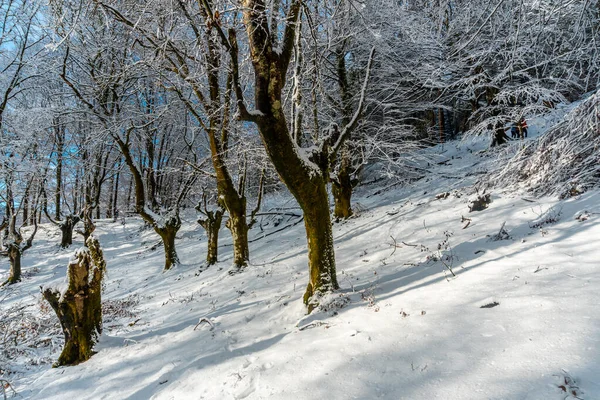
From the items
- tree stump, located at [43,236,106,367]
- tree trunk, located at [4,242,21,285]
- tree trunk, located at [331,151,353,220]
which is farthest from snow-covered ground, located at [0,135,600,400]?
tree trunk, located at [4,242,21,285]

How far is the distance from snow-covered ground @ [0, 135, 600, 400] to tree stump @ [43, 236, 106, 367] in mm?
218

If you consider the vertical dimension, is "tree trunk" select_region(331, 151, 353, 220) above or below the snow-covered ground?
above

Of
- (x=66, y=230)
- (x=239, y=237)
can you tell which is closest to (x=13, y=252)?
(x=66, y=230)

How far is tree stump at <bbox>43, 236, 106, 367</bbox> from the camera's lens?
14.4ft

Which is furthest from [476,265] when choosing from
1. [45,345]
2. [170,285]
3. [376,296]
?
A: [170,285]

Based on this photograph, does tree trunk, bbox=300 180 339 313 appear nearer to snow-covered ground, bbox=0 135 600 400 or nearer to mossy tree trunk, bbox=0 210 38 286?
snow-covered ground, bbox=0 135 600 400

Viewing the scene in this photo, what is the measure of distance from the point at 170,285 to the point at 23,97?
37.0 ft

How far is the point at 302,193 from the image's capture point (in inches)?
173

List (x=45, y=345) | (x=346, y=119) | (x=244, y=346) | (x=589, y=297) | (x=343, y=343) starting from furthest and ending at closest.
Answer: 1. (x=346, y=119)
2. (x=45, y=345)
3. (x=244, y=346)
4. (x=343, y=343)
5. (x=589, y=297)

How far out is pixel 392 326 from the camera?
324 centimetres

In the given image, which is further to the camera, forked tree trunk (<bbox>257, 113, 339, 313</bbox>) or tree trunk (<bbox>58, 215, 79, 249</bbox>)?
tree trunk (<bbox>58, 215, 79, 249</bbox>)

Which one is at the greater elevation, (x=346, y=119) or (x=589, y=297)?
(x=346, y=119)

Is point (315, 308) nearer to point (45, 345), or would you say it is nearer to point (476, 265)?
point (476, 265)

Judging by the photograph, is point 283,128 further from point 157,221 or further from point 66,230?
point 66,230
